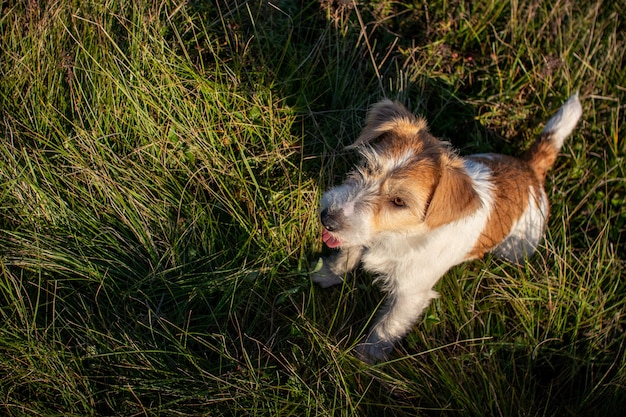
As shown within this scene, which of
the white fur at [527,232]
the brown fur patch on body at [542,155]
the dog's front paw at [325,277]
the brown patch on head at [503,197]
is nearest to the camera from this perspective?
the brown patch on head at [503,197]

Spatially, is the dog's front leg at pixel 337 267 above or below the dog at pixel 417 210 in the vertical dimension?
below

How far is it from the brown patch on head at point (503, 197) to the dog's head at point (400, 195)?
0.47m

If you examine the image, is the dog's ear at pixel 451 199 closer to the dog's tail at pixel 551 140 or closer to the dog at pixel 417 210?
the dog at pixel 417 210

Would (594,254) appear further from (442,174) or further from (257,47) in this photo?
(257,47)

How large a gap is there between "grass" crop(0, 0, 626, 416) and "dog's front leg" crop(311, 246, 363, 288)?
0.30ft

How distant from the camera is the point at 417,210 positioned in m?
2.66

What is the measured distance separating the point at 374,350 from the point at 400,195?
4.01ft

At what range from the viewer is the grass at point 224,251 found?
8.96 ft

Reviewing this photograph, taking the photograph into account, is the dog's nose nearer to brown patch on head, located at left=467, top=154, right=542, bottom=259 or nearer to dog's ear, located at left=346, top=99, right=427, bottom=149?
dog's ear, located at left=346, top=99, right=427, bottom=149

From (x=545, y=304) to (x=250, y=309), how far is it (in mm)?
2101

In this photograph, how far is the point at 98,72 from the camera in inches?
126

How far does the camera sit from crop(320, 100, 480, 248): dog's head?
8.52 ft

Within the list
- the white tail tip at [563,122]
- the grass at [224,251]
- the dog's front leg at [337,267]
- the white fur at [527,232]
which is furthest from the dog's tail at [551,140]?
the dog's front leg at [337,267]

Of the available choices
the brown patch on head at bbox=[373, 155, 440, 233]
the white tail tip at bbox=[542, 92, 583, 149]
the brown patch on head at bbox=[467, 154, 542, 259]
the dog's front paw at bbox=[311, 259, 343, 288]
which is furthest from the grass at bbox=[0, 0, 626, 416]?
the brown patch on head at bbox=[373, 155, 440, 233]
